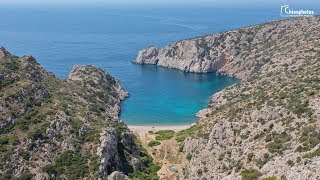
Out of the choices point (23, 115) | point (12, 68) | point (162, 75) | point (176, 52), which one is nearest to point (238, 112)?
point (23, 115)

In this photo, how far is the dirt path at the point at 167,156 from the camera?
77688 mm

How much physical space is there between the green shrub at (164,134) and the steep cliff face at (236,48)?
6514cm

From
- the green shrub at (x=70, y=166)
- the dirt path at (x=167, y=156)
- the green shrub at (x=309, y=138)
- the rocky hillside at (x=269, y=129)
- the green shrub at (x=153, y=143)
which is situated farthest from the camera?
the green shrub at (x=153, y=143)

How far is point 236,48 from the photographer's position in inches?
7269

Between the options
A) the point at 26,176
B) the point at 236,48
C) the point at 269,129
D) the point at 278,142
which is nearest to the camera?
the point at 278,142

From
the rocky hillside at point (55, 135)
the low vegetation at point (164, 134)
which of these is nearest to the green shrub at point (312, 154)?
the rocky hillside at point (55, 135)

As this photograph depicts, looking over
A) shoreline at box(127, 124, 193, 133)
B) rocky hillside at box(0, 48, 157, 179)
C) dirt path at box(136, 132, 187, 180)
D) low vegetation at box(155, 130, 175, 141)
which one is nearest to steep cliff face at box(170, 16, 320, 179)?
dirt path at box(136, 132, 187, 180)

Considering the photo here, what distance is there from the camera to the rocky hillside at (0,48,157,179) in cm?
6925

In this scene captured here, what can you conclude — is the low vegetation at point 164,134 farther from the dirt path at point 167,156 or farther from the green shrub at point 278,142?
the green shrub at point 278,142

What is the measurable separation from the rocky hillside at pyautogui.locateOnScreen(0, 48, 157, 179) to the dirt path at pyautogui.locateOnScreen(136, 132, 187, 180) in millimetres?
2359

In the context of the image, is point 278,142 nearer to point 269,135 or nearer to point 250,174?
point 269,135

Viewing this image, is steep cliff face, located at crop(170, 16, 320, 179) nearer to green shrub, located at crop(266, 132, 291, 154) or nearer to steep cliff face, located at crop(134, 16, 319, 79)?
green shrub, located at crop(266, 132, 291, 154)

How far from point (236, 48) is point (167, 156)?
4252 inches

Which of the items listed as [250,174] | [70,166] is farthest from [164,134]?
[250,174]
